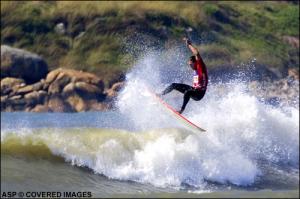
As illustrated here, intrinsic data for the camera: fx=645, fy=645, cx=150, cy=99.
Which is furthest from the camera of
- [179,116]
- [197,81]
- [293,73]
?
[293,73]

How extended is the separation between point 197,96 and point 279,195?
3.19 meters

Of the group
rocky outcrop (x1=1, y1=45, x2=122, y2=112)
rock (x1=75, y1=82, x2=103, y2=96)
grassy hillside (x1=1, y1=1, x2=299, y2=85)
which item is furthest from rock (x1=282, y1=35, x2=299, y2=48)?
rock (x1=75, y1=82, x2=103, y2=96)

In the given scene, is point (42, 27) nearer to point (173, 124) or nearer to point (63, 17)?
point (63, 17)

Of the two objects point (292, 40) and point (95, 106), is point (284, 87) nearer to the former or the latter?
point (95, 106)

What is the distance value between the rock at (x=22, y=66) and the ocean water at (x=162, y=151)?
41731 millimetres

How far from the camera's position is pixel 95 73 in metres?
67.6

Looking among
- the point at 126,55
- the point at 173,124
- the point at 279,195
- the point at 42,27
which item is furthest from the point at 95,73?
the point at 279,195

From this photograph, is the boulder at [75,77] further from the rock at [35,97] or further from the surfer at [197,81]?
the surfer at [197,81]

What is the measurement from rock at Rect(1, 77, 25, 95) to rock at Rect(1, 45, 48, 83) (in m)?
0.85

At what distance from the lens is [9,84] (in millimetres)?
60594

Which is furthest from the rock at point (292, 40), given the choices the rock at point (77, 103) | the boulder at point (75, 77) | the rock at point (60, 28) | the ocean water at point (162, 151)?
the ocean water at point (162, 151)

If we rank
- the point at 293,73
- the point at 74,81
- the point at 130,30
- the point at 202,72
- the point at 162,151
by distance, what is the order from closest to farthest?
the point at 202,72 → the point at 162,151 → the point at 74,81 → the point at 293,73 → the point at 130,30

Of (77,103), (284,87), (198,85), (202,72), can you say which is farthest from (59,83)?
(202,72)

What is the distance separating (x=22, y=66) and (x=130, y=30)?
622 inches
